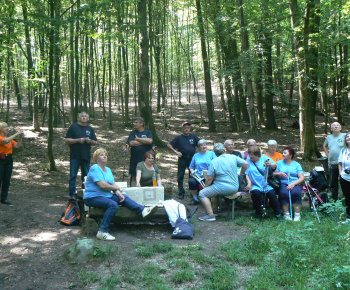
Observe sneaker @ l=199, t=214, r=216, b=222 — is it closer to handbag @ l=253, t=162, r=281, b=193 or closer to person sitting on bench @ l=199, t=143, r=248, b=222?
person sitting on bench @ l=199, t=143, r=248, b=222

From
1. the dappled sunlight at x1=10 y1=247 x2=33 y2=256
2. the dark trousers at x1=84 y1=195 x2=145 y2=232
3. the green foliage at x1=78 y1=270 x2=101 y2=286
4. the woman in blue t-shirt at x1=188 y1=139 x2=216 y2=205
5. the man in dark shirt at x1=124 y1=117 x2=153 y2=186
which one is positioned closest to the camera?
the green foliage at x1=78 y1=270 x2=101 y2=286

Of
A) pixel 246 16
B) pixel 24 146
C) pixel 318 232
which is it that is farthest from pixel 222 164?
pixel 246 16

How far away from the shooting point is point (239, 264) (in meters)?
3.99

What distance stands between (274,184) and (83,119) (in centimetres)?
383

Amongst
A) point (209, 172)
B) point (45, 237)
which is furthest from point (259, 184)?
point (45, 237)

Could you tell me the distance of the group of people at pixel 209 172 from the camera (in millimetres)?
4973

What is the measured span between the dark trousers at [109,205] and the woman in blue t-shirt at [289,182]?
2.56 m

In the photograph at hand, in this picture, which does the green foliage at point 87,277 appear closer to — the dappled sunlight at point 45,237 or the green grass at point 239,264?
the green grass at point 239,264

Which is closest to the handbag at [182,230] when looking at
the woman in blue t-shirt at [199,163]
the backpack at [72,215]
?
the backpack at [72,215]

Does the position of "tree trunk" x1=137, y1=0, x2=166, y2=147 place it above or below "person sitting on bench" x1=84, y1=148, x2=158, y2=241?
above

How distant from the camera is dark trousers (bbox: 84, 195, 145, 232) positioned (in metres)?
4.78

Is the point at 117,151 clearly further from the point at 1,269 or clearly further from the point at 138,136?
the point at 1,269

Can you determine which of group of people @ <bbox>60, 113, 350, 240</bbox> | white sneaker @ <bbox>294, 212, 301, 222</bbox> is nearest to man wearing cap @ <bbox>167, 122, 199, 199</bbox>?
group of people @ <bbox>60, 113, 350, 240</bbox>

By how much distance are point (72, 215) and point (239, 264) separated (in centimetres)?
281
